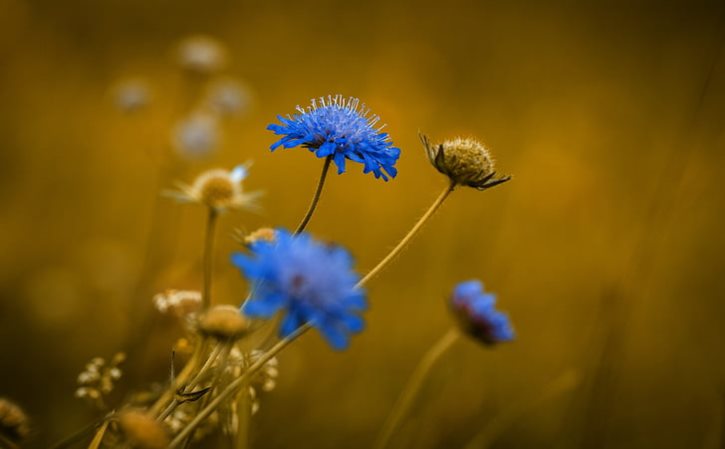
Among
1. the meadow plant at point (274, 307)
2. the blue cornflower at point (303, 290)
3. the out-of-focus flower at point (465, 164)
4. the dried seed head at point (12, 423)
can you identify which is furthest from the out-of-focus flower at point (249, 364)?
the out-of-focus flower at point (465, 164)

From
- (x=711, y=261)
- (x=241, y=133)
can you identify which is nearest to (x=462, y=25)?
(x=241, y=133)

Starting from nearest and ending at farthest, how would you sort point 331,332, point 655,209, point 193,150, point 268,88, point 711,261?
1. point 331,332
2. point 655,209
3. point 193,150
4. point 711,261
5. point 268,88

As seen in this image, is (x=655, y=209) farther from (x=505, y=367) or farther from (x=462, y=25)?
(x=462, y=25)

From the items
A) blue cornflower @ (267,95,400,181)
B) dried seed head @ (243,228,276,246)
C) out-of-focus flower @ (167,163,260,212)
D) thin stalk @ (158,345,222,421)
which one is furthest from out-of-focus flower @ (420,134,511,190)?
thin stalk @ (158,345,222,421)

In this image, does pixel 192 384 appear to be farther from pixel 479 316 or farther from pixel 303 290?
pixel 479 316

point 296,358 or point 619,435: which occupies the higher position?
point 619,435

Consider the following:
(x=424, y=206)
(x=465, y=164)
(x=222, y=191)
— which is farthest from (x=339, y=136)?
(x=424, y=206)

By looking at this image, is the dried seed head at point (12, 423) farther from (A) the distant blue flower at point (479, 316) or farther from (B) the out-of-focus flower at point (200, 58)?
(B) the out-of-focus flower at point (200, 58)
